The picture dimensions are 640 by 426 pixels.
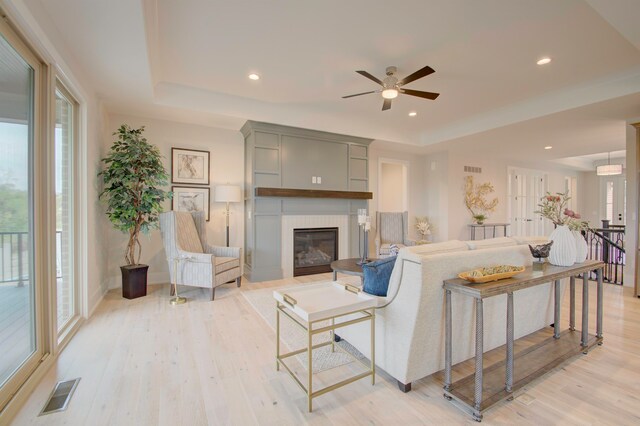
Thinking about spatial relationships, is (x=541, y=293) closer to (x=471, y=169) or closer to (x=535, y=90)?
(x=535, y=90)

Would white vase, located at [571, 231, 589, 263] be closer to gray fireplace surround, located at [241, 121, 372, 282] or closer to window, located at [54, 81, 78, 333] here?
gray fireplace surround, located at [241, 121, 372, 282]

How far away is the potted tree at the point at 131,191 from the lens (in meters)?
3.48

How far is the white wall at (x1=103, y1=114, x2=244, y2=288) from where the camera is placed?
4160mm

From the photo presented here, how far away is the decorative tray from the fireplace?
3404 mm

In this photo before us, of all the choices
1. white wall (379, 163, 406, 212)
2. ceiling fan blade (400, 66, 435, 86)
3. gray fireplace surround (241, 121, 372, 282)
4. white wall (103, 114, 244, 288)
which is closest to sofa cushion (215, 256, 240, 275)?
gray fireplace surround (241, 121, 372, 282)

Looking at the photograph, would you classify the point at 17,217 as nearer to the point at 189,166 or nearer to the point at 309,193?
the point at 189,166

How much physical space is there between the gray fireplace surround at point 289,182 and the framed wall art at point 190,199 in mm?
667

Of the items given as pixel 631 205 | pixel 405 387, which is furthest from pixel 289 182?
pixel 631 205

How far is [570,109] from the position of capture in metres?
3.92

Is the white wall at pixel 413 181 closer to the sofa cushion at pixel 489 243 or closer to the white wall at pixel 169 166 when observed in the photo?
the white wall at pixel 169 166

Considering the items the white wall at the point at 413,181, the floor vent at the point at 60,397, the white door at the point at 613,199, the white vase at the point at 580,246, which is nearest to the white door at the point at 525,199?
the white wall at the point at 413,181

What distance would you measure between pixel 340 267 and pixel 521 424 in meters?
1.99

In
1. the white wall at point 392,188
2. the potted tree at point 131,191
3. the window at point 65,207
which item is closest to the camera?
the window at point 65,207

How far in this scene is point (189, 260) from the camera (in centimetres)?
365
